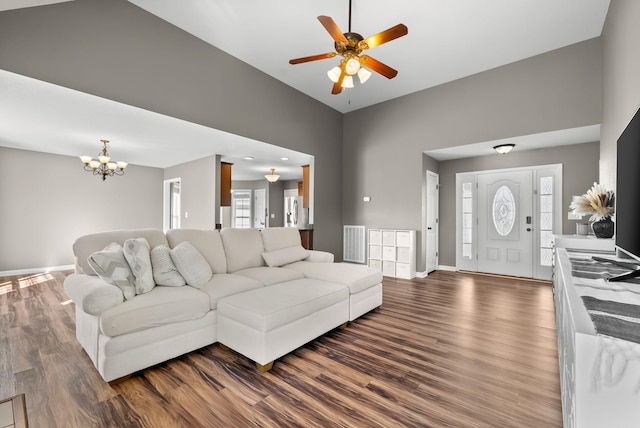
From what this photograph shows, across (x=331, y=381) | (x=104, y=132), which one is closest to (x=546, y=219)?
(x=331, y=381)

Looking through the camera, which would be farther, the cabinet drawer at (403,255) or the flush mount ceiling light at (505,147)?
the cabinet drawer at (403,255)

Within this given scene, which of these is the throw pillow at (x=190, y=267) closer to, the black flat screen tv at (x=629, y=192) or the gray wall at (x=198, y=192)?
the black flat screen tv at (x=629, y=192)

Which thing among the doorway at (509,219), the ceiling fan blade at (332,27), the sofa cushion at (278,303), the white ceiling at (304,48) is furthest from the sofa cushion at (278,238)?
the doorway at (509,219)

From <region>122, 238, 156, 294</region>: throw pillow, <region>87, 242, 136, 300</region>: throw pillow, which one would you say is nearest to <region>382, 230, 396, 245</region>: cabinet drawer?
→ <region>122, 238, 156, 294</region>: throw pillow

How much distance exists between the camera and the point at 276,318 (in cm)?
214

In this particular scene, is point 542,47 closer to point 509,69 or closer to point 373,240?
point 509,69

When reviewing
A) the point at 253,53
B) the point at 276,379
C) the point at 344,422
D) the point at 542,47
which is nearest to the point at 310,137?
the point at 253,53

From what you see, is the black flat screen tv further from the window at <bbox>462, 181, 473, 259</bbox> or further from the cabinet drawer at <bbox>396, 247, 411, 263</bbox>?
the window at <bbox>462, 181, 473, 259</bbox>

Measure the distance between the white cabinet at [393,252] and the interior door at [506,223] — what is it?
1600 mm

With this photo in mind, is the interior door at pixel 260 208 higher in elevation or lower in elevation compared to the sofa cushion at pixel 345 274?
higher

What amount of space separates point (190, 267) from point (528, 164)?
5.86m

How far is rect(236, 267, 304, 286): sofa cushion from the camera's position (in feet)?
9.92

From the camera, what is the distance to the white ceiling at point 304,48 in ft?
10.5

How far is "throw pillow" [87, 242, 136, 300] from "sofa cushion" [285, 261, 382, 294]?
180 cm
